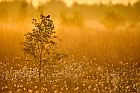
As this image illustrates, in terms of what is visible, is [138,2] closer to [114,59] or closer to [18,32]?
[114,59]

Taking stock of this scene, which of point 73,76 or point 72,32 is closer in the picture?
point 73,76

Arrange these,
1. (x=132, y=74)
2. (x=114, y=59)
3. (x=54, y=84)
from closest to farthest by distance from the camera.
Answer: (x=54, y=84) < (x=132, y=74) < (x=114, y=59)

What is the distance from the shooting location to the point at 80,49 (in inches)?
637

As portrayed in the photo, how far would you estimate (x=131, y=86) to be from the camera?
14.2 m

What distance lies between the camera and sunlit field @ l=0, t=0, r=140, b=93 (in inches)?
563

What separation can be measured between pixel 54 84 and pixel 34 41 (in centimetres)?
162

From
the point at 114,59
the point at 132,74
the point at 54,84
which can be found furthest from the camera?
the point at 114,59

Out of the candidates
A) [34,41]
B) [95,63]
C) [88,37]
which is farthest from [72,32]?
[34,41]

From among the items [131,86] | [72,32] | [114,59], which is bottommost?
[131,86]

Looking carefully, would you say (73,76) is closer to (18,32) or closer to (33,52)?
(33,52)

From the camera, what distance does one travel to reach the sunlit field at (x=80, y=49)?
14.3m

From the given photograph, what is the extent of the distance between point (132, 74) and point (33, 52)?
3685 millimetres

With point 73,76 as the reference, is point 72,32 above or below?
above

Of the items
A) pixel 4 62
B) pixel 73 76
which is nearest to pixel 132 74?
pixel 73 76
